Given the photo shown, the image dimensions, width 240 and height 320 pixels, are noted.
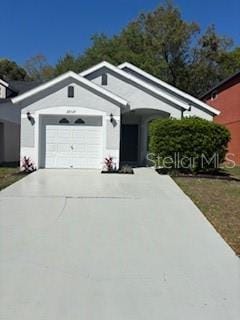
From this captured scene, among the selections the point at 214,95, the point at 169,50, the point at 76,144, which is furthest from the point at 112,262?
the point at 169,50

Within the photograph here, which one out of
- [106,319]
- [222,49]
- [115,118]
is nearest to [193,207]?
[106,319]

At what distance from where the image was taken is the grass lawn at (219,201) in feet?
23.8

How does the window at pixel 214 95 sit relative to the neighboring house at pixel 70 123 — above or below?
above

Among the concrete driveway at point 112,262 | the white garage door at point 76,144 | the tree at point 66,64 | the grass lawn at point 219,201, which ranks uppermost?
the tree at point 66,64

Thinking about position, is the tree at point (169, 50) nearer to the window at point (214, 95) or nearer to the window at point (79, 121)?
the window at point (214, 95)

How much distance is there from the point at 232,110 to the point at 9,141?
14950 mm

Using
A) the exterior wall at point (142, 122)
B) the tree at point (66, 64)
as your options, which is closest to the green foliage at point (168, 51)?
the tree at point (66, 64)

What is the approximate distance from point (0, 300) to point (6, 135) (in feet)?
60.8

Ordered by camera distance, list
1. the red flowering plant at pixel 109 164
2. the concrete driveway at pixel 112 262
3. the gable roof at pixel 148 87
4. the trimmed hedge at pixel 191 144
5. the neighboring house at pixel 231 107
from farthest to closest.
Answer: the neighboring house at pixel 231 107, the gable roof at pixel 148 87, the red flowering plant at pixel 109 164, the trimmed hedge at pixel 191 144, the concrete driveway at pixel 112 262

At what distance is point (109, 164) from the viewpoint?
682 inches

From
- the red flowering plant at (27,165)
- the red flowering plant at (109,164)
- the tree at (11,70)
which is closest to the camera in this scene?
the red flowering plant at (27,165)

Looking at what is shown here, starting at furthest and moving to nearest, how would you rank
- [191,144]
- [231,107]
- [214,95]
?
[214,95] < [231,107] < [191,144]

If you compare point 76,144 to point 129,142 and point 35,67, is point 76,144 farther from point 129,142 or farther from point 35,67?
point 35,67

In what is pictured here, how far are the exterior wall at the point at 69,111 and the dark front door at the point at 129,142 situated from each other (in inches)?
187
